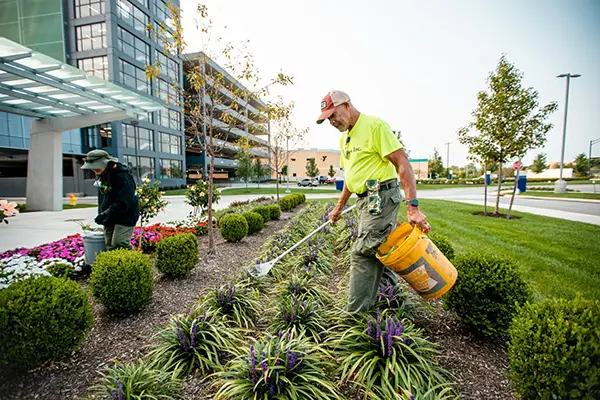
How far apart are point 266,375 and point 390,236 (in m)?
1.50

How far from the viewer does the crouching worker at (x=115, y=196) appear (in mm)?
3961

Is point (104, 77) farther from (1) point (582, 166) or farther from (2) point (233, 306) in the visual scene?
(1) point (582, 166)

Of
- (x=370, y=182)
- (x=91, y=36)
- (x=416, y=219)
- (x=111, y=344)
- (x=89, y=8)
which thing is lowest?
(x=111, y=344)

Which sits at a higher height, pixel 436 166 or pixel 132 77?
pixel 132 77

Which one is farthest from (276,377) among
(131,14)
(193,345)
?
(131,14)

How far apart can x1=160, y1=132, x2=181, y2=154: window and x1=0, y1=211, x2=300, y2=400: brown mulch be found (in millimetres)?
31413

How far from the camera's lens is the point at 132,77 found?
27.0m

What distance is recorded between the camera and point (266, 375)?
1.90 m

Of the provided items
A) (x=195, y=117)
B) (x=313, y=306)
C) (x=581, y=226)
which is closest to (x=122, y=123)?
(x=195, y=117)

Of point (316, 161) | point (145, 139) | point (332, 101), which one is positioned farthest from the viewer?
point (316, 161)

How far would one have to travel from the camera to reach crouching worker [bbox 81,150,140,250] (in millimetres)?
3961

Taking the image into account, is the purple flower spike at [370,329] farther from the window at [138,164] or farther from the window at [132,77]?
the window at [132,77]

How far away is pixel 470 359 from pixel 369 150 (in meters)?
2.01

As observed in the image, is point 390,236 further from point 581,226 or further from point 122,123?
point 122,123
